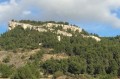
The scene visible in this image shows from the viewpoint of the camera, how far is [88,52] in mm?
174750

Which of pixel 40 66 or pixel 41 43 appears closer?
pixel 40 66

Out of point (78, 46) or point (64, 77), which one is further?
point (78, 46)

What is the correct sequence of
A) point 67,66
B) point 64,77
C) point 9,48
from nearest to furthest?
1. point 64,77
2. point 67,66
3. point 9,48

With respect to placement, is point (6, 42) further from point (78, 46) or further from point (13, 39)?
point (78, 46)

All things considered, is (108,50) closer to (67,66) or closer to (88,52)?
(88,52)

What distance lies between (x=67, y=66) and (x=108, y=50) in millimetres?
24607

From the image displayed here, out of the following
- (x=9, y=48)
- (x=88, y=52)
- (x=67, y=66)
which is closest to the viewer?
(x=67, y=66)

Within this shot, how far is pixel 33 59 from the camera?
17788cm

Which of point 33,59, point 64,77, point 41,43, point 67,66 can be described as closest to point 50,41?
point 41,43

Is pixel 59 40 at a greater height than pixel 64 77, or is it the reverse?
pixel 59 40

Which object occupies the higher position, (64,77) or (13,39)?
(13,39)

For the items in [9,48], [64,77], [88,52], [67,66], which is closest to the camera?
[64,77]

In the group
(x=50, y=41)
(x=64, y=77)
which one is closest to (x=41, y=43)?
(x=50, y=41)

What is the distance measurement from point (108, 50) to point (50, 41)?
29.0 m
